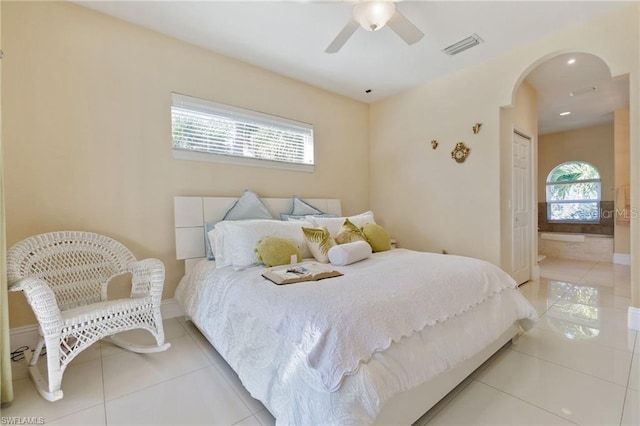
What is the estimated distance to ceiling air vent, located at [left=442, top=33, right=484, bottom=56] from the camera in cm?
282

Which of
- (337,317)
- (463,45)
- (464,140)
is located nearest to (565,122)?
(464,140)

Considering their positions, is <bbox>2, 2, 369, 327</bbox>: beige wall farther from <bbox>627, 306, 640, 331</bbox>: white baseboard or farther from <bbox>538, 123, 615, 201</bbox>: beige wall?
<bbox>538, 123, 615, 201</bbox>: beige wall

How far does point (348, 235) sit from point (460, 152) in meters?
1.99

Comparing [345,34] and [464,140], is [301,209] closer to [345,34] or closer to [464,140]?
[345,34]

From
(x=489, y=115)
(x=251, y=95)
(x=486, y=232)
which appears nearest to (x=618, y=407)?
(x=486, y=232)

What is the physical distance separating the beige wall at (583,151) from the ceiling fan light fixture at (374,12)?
6919 mm

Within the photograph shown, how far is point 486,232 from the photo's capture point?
328 centimetres

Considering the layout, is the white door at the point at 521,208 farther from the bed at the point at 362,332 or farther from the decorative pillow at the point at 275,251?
the decorative pillow at the point at 275,251

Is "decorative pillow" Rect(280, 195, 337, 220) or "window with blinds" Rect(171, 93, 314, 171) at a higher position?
"window with blinds" Rect(171, 93, 314, 171)

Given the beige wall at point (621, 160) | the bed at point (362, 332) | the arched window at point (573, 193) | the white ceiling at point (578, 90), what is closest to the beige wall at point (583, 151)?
the arched window at point (573, 193)

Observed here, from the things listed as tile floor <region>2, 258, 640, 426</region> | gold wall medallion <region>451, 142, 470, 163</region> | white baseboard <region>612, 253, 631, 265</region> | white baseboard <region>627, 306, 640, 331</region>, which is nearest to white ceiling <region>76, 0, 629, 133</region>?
gold wall medallion <region>451, 142, 470, 163</region>

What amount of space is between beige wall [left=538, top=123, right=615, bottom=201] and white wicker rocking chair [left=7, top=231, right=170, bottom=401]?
8515mm

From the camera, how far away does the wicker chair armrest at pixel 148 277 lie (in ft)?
6.56

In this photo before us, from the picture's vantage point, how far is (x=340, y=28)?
2598 millimetres
